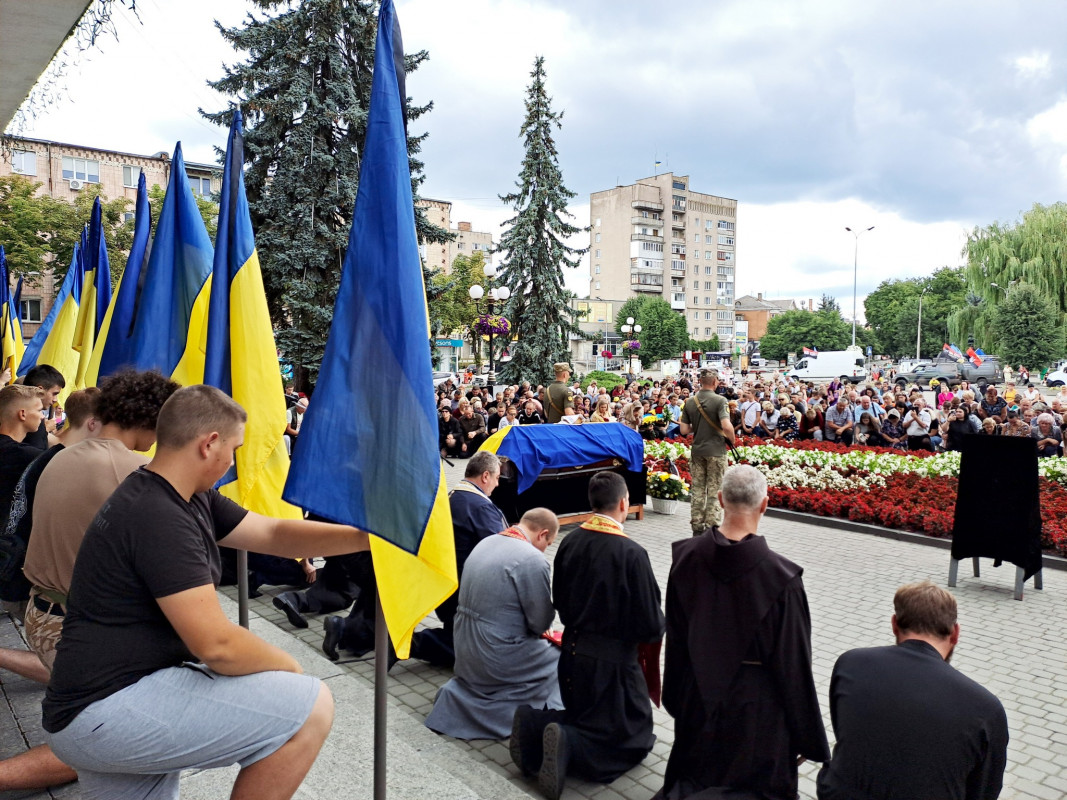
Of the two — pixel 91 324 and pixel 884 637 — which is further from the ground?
pixel 91 324

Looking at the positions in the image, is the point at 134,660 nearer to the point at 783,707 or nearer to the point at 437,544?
the point at 437,544

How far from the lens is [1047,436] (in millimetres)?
15445

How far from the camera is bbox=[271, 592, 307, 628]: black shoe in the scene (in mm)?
6918

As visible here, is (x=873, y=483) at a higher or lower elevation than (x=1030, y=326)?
lower

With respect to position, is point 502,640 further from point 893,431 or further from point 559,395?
point 893,431

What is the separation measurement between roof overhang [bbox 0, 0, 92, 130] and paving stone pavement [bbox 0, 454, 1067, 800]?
4460 millimetres

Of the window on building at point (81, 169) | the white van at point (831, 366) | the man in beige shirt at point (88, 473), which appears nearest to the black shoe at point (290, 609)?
the man in beige shirt at point (88, 473)

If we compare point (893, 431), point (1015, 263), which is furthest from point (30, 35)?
point (1015, 263)

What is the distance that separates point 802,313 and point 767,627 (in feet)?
366

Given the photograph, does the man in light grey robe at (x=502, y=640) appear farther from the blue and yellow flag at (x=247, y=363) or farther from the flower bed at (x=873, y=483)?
the flower bed at (x=873, y=483)

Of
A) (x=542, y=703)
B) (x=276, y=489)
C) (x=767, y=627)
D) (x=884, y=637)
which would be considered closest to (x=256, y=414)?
(x=276, y=489)

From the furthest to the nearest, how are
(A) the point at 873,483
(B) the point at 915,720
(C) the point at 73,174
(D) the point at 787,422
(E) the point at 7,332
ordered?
(C) the point at 73,174, (D) the point at 787,422, (E) the point at 7,332, (A) the point at 873,483, (B) the point at 915,720

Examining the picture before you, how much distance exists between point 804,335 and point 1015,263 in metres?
61.9

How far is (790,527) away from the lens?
12008mm
